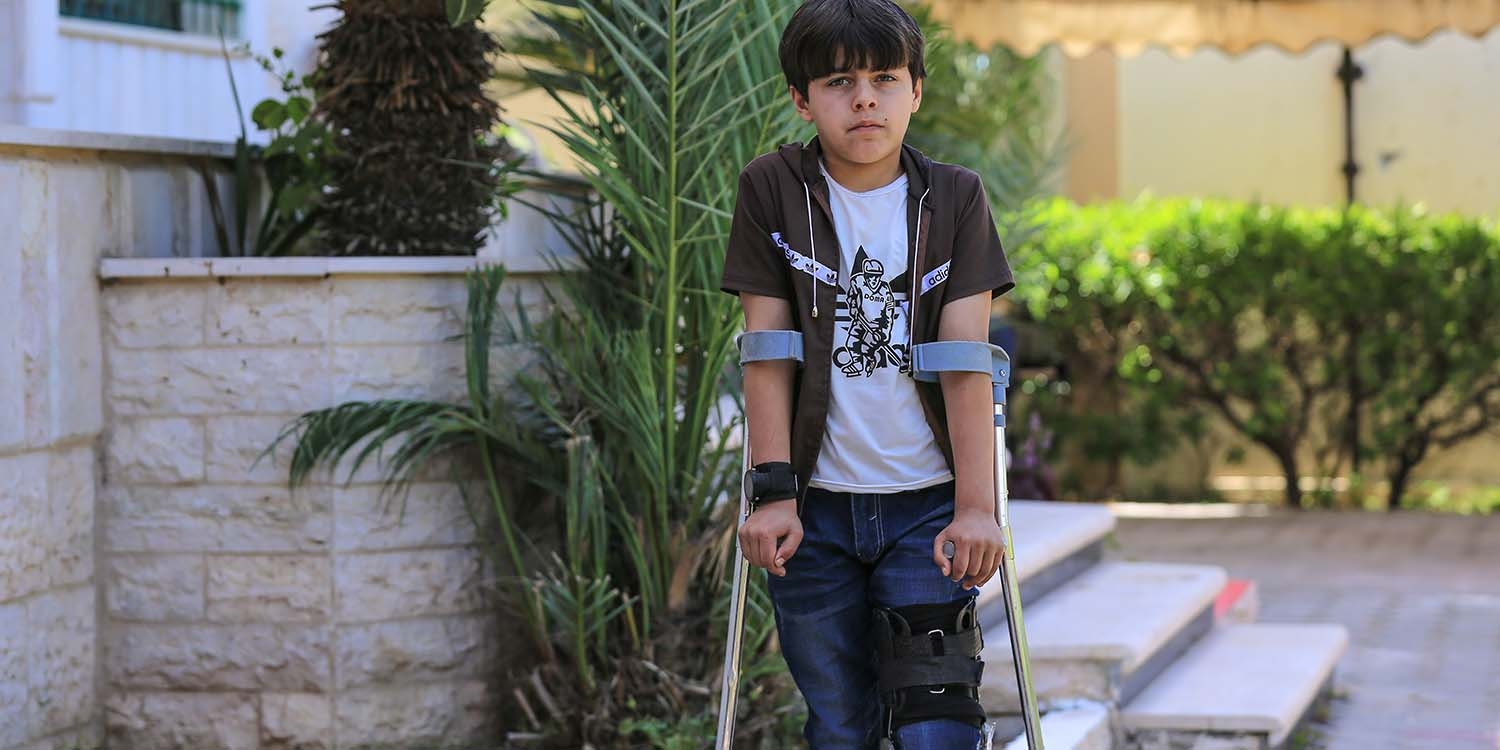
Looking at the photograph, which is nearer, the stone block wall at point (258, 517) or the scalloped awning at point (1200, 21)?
the stone block wall at point (258, 517)

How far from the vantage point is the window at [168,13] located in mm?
6364

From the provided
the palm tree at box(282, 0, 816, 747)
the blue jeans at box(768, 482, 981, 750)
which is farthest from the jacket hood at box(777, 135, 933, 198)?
the palm tree at box(282, 0, 816, 747)

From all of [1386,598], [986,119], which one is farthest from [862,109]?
[1386,598]

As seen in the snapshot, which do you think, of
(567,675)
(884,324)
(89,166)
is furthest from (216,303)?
(884,324)

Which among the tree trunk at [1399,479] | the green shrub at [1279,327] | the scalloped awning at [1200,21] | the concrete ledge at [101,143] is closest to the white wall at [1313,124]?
the green shrub at [1279,327]

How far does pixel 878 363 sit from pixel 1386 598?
5.40m

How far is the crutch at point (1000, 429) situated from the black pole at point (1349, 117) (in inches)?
393

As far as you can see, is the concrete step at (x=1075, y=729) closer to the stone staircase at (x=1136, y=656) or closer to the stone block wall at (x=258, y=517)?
the stone staircase at (x=1136, y=656)

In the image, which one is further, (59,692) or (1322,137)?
(1322,137)

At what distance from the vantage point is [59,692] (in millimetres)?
4227

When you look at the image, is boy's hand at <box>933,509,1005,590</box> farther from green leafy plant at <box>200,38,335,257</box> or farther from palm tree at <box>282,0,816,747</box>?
green leafy plant at <box>200,38,335,257</box>

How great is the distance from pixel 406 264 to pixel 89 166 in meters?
0.79

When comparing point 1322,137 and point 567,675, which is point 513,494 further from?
point 1322,137

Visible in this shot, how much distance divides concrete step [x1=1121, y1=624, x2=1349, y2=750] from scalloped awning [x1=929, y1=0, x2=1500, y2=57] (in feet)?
11.0
